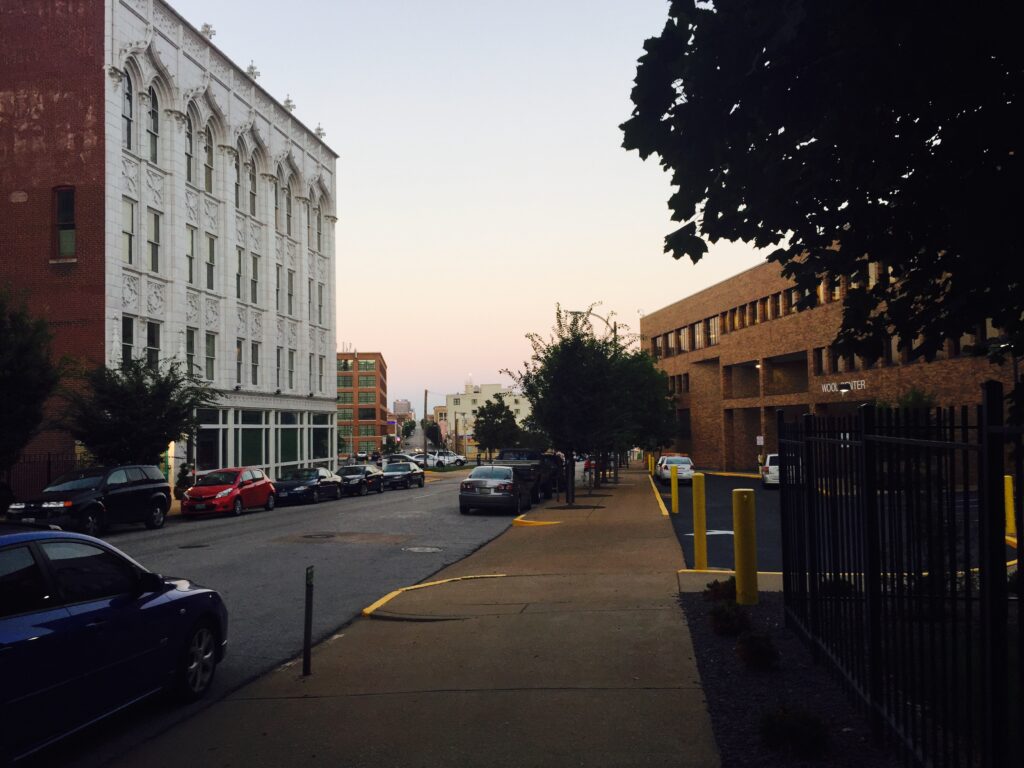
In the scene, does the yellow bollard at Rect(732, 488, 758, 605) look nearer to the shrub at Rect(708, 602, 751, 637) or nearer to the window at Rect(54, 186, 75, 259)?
the shrub at Rect(708, 602, 751, 637)

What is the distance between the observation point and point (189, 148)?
37094 mm

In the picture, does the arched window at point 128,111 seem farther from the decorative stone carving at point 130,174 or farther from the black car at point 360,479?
the black car at point 360,479

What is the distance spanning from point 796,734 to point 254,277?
134 feet

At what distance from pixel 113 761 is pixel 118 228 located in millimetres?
29393

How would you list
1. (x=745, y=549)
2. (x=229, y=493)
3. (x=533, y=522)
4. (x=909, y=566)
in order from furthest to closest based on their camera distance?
1. (x=229, y=493)
2. (x=533, y=522)
3. (x=745, y=549)
4. (x=909, y=566)

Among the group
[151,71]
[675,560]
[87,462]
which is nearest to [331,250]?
[151,71]

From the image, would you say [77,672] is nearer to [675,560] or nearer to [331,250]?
[675,560]

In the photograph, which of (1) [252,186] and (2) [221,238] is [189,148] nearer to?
(2) [221,238]

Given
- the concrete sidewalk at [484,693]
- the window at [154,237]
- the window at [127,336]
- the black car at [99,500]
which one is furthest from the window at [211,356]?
the concrete sidewalk at [484,693]

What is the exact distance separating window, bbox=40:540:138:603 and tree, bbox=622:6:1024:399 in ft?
15.4

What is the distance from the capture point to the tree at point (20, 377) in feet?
74.3

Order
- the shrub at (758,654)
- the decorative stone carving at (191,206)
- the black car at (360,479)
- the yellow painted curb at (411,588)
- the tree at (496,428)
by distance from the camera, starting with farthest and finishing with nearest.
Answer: the tree at (496,428), the black car at (360,479), the decorative stone carving at (191,206), the yellow painted curb at (411,588), the shrub at (758,654)

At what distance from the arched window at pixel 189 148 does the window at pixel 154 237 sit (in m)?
2.83

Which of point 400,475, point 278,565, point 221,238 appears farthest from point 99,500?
point 400,475
